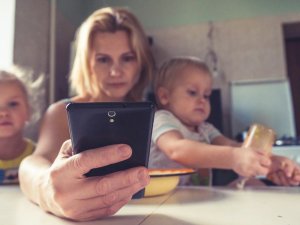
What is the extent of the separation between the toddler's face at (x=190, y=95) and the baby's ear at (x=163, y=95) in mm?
18

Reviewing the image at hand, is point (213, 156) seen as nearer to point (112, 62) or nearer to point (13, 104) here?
point (112, 62)

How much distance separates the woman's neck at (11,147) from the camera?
Answer: 2.62 feet

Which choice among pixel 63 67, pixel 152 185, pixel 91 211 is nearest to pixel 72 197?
pixel 91 211

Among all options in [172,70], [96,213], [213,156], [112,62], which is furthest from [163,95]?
[96,213]

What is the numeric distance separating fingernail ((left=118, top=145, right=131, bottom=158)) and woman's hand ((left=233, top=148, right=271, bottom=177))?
0.30 meters

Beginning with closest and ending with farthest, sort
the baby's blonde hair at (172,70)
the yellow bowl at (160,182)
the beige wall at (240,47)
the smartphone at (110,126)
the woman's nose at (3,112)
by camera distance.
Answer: the smartphone at (110,126), the yellow bowl at (160,182), the woman's nose at (3,112), the baby's blonde hair at (172,70), the beige wall at (240,47)

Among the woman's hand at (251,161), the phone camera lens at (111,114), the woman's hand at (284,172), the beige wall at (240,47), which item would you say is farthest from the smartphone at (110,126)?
the beige wall at (240,47)

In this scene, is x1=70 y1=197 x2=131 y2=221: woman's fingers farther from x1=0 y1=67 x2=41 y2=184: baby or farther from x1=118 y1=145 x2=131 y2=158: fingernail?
x1=0 y1=67 x2=41 y2=184: baby

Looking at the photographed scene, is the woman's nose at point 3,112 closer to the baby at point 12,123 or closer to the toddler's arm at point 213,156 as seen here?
the baby at point 12,123

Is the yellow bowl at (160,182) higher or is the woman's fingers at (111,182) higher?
the woman's fingers at (111,182)

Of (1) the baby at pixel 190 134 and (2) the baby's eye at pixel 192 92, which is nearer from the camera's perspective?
(1) the baby at pixel 190 134

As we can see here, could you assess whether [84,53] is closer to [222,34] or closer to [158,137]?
[158,137]

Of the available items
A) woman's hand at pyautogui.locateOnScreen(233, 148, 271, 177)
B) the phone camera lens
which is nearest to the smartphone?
the phone camera lens

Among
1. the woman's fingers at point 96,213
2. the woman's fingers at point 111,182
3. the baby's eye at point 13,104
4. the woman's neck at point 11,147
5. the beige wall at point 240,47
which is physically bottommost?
the woman's fingers at point 96,213
